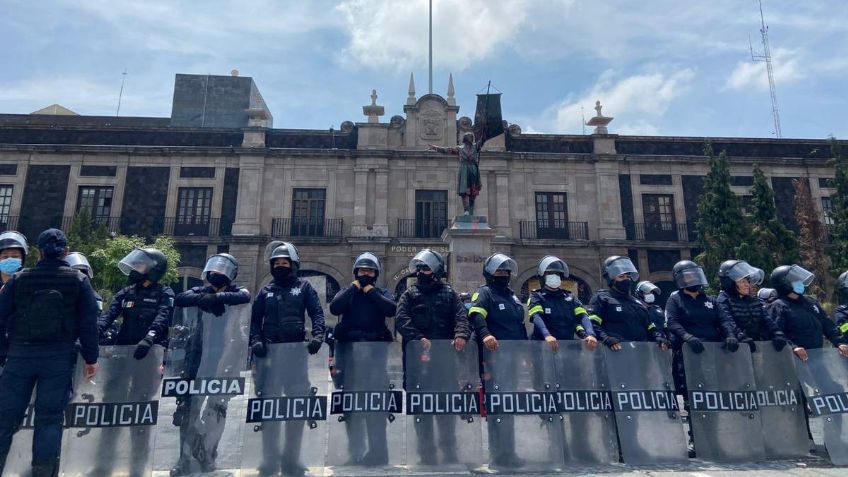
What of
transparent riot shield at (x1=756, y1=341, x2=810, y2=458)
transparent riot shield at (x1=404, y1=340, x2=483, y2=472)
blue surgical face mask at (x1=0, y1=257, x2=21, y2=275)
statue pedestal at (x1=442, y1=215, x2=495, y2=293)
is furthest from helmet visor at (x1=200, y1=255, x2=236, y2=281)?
statue pedestal at (x1=442, y1=215, x2=495, y2=293)

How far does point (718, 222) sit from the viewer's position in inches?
784

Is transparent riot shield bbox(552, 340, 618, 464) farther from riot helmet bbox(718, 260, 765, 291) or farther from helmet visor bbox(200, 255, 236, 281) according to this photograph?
helmet visor bbox(200, 255, 236, 281)

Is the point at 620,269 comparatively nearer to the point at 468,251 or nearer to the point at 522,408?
the point at 522,408

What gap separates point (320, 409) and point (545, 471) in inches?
77.0

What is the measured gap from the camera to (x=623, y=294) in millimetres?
5422

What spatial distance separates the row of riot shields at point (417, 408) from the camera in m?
4.08

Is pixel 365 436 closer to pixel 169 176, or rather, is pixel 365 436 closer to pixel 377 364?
pixel 377 364

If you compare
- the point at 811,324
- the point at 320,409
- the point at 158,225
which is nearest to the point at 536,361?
the point at 320,409

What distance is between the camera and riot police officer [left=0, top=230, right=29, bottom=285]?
455cm

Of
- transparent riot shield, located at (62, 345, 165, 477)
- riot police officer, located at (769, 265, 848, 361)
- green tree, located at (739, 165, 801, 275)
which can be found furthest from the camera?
green tree, located at (739, 165, 801, 275)

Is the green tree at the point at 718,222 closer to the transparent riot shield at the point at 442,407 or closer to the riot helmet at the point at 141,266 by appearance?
the transparent riot shield at the point at 442,407

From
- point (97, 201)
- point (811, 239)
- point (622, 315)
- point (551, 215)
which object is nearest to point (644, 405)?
point (622, 315)

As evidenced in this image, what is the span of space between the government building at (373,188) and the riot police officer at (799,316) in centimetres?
1509

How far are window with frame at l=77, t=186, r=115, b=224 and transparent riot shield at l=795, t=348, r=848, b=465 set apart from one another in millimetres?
23545
